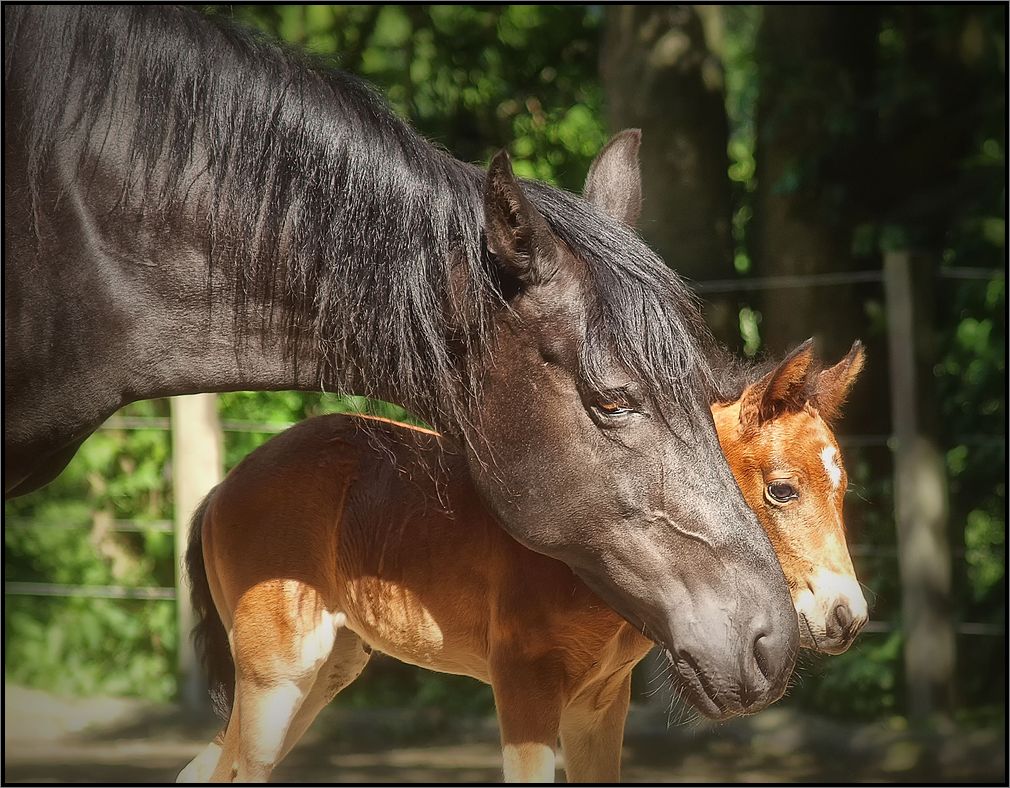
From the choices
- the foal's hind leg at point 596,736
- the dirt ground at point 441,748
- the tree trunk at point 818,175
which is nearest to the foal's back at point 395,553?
the foal's hind leg at point 596,736

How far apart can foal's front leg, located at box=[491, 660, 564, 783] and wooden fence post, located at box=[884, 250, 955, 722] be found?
2848 mm

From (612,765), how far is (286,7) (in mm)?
5058

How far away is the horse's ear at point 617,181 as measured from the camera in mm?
2620

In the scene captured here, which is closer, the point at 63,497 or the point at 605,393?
the point at 605,393

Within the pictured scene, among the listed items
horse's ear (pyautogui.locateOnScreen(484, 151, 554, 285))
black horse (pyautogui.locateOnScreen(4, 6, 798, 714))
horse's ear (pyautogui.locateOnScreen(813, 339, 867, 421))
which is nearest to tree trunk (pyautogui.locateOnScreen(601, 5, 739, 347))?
horse's ear (pyautogui.locateOnScreen(813, 339, 867, 421))

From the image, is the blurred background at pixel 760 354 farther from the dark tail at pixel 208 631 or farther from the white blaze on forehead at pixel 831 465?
the white blaze on forehead at pixel 831 465

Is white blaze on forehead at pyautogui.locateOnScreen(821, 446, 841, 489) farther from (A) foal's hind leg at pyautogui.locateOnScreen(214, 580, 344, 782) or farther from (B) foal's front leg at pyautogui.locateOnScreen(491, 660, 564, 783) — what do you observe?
(A) foal's hind leg at pyautogui.locateOnScreen(214, 580, 344, 782)

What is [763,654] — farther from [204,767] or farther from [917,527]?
[917,527]

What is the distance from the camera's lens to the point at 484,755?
541 centimetres

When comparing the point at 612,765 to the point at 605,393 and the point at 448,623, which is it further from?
the point at 605,393

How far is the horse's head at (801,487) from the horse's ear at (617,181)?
50cm

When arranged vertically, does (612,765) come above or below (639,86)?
below

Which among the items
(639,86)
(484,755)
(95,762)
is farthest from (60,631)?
(639,86)

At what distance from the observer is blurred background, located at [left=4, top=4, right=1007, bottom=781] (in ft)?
16.4
